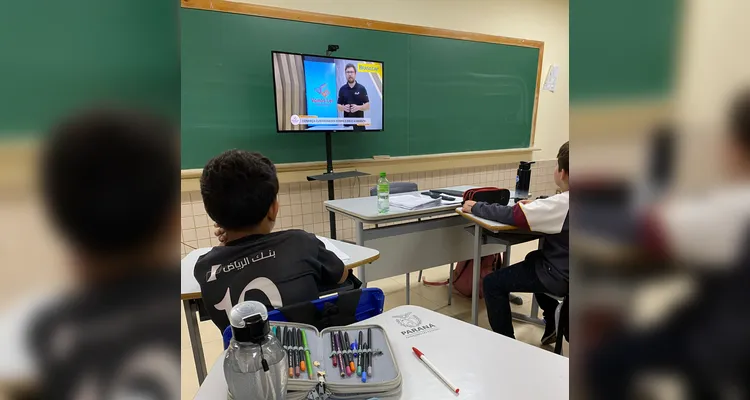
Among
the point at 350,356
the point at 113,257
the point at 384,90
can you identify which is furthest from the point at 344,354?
the point at 384,90

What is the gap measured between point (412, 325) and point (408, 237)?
4.88 ft

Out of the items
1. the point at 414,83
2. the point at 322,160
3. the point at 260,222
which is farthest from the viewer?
the point at 414,83

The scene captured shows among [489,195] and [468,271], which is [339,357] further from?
[468,271]

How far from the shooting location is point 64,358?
157 millimetres

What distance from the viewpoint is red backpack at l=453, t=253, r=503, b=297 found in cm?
298

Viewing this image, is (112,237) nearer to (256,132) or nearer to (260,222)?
(260,222)

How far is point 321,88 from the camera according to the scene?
3162 mm

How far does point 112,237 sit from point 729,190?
0.25m

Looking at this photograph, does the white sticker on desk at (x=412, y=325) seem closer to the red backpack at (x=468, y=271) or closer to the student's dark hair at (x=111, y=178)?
the student's dark hair at (x=111, y=178)

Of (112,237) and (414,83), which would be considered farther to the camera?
(414,83)

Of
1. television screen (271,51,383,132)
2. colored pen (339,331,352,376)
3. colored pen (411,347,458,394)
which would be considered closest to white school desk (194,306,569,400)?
colored pen (411,347,458,394)

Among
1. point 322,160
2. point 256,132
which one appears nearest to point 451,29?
point 322,160

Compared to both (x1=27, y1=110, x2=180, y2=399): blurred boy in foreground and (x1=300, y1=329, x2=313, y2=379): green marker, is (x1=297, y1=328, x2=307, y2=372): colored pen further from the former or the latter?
(x1=27, y1=110, x2=180, y2=399): blurred boy in foreground

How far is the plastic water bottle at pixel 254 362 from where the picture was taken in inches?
27.4
